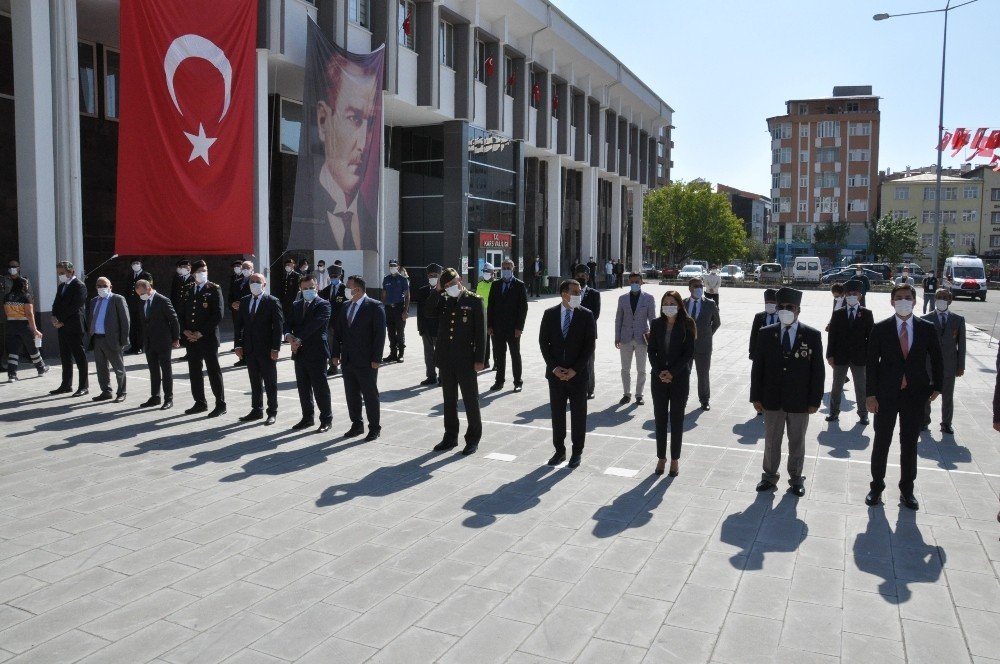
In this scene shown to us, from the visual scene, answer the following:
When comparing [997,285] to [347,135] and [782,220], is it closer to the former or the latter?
[782,220]

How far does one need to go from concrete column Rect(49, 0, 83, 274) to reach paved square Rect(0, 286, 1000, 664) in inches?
262

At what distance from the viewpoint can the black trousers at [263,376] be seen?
9.85 m

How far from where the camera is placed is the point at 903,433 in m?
6.80

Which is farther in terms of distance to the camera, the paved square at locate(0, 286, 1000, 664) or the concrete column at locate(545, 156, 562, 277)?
the concrete column at locate(545, 156, 562, 277)

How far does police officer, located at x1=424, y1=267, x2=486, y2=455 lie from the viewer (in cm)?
852

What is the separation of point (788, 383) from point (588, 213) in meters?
41.0

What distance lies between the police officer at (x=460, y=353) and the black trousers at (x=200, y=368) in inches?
132

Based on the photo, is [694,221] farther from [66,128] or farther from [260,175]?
[66,128]

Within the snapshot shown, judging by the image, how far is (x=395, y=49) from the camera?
81.7ft

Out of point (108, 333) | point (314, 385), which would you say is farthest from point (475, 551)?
point (108, 333)

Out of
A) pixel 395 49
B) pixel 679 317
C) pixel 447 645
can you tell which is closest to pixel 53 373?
pixel 679 317

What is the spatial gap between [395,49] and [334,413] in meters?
17.3

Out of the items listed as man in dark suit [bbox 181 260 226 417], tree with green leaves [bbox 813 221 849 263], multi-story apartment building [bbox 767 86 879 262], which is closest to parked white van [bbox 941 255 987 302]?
tree with green leaves [bbox 813 221 849 263]

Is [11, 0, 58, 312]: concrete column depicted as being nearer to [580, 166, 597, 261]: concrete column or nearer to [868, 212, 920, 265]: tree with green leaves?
[580, 166, 597, 261]: concrete column
